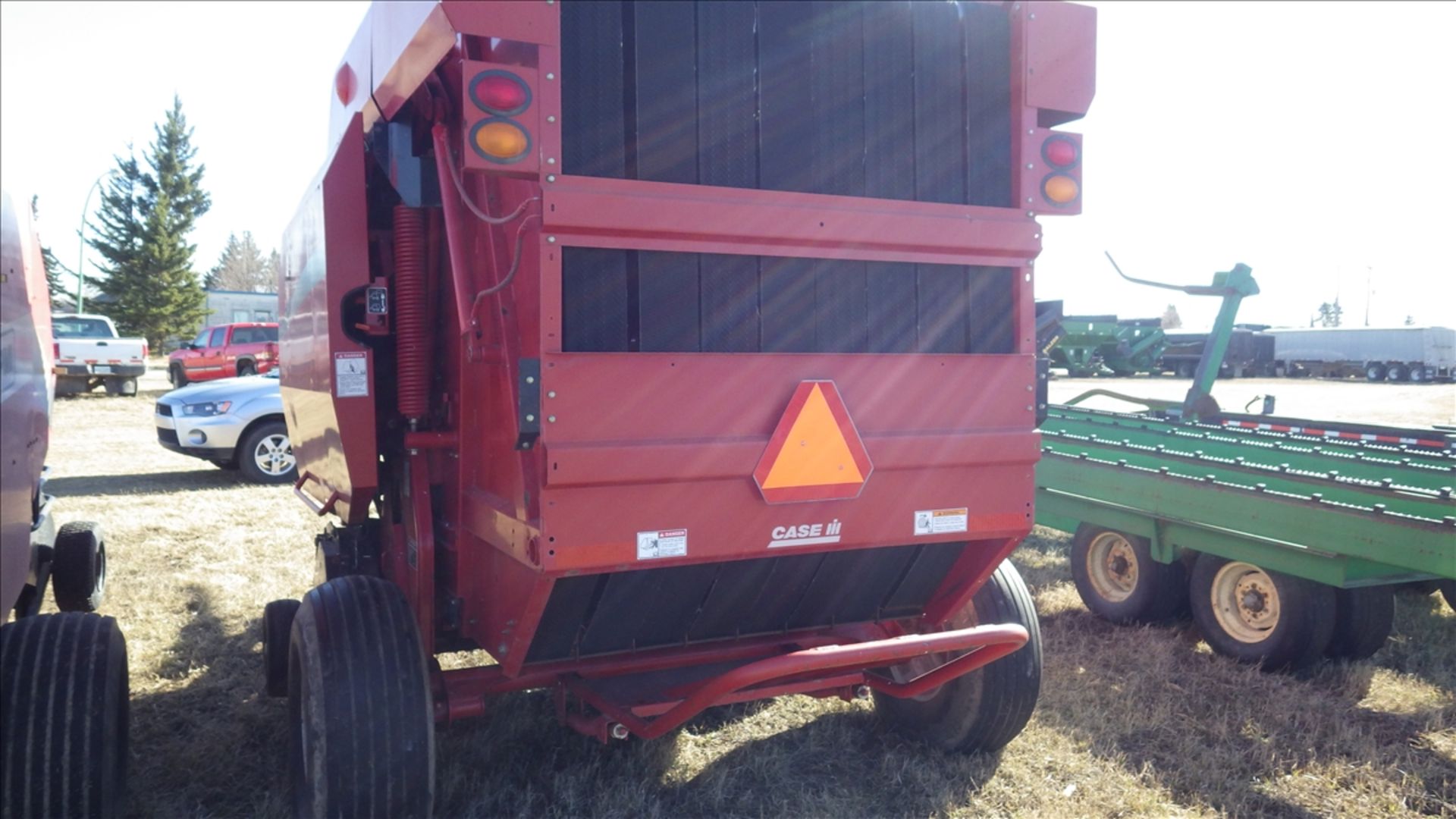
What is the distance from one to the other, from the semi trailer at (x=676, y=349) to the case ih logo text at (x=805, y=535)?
0.4 inches

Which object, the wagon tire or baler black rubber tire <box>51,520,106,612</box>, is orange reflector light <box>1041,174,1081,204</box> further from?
the wagon tire

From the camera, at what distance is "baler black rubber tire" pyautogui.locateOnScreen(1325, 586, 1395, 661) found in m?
4.86

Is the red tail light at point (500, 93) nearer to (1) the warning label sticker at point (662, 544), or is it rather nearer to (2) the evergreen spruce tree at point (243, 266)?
(1) the warning label sticker at point (662, 544)

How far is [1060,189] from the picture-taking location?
3279mm

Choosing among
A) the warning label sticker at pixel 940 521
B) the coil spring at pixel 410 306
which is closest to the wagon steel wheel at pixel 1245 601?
the warning label sticker at pixel 940 521

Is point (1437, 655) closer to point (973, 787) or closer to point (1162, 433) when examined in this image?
point (1162, 433)

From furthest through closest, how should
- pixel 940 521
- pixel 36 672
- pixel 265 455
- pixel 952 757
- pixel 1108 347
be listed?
1. pixel 1108 347
2. pixel 265 455
3. pixel 952 757
4. pixel 940 521
5. pixel 36 672

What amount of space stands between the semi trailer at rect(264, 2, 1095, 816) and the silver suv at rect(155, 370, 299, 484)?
7.71 meters

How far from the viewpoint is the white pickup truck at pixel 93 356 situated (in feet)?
70.5

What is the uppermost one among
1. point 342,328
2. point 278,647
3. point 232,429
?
point 342,328

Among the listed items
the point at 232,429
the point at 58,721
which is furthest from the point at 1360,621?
the point at 232,429

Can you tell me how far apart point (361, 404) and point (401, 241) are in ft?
1.94

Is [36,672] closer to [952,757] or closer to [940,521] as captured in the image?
[940,521]

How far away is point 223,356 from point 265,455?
14931mm
